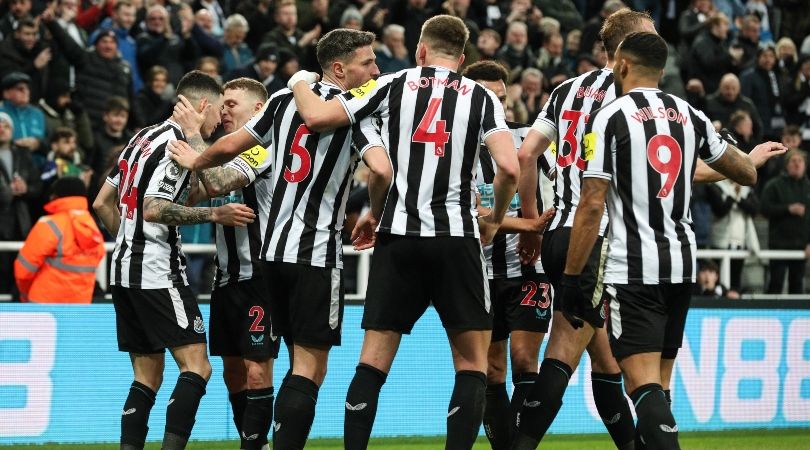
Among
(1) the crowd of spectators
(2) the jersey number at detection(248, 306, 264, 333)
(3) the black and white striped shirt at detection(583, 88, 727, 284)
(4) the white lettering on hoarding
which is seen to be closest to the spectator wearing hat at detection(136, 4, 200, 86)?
(1) the crowd of spectators

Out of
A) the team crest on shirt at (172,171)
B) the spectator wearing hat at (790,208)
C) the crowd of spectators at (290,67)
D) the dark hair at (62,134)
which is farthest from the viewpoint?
the spectator wearing hat at (790,208)

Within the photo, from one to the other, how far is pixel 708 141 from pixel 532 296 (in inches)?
78.2

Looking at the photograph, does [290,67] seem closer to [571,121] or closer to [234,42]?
[234,42]

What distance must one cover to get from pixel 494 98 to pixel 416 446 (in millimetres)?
4213

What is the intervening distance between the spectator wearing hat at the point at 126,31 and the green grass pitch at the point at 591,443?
18.5 feet

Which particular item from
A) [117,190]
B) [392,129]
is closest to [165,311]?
[117,190]

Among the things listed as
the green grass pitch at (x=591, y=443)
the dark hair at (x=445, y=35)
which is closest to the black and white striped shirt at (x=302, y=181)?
the dark hair at (x=445, y=35)

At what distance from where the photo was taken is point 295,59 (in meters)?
14.4

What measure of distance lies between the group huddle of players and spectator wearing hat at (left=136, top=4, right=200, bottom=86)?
6556 millimetres

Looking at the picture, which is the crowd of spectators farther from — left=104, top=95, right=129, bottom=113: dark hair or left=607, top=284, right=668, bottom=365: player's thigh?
left=607, top=284, right=668, bottom=365: player's thigh

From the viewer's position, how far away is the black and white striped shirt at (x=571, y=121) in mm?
7625

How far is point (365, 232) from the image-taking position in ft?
24.0

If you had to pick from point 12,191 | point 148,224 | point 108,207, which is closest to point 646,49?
point 148,224

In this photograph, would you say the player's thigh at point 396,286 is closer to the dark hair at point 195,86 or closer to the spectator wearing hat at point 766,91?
the dark hair at point 195,86
